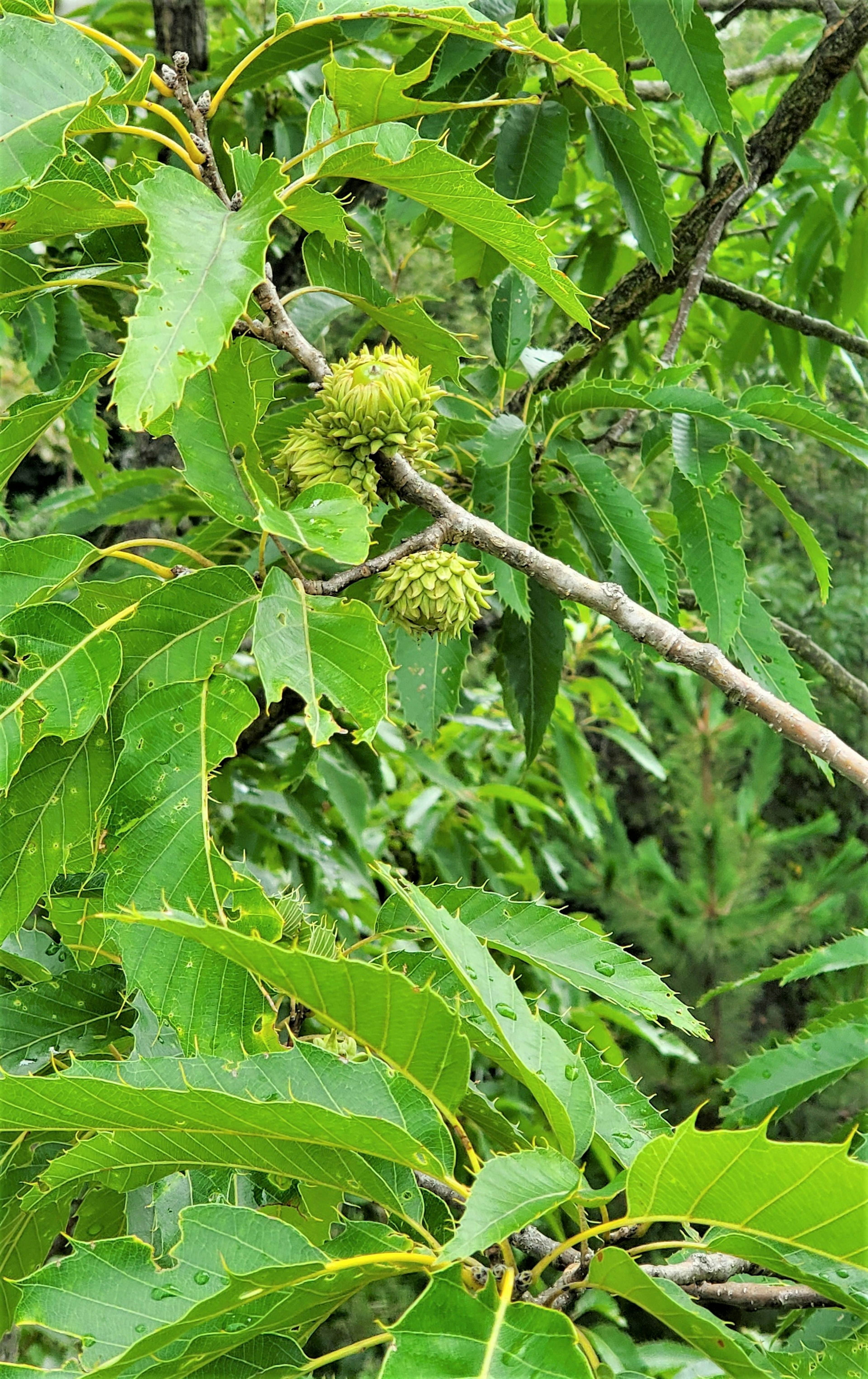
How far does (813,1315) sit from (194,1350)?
1.52 feet

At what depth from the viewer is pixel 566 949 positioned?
647mm

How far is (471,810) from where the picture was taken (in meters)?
1.87

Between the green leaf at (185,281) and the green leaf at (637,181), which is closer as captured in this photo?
the green leaf at (185,281)

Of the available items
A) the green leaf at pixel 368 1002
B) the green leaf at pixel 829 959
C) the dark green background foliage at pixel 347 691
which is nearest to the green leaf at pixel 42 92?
the dark green background foliage at pixel 347 691

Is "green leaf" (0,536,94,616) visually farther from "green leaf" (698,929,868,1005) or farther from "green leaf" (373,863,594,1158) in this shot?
"green leaf" (698,929,868,1005)

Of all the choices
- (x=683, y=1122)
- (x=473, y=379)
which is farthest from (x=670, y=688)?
(x=683, y=1122)

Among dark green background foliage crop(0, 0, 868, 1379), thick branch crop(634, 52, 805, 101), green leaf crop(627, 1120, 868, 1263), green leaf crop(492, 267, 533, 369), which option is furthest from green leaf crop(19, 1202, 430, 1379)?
thick branch crop(634, 52, 805, 101)

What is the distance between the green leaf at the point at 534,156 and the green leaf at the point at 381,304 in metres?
0.24

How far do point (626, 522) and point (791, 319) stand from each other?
57 cm

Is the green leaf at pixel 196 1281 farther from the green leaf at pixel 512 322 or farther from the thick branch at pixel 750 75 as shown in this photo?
the thick branch at pixel 750 75

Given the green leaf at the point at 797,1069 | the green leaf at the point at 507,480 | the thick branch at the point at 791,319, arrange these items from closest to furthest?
the green leaf at the point at 797,1069
the green leaf at the point at 507,480
the thick branch at the point at 791,319

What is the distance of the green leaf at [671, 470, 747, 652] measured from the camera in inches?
33.0

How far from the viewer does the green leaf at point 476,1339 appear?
40cm

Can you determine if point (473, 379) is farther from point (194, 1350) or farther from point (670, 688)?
point (670, 688)
